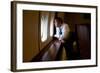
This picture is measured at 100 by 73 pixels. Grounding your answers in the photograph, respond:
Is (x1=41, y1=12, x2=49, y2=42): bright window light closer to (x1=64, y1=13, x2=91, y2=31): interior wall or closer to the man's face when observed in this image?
the man's face

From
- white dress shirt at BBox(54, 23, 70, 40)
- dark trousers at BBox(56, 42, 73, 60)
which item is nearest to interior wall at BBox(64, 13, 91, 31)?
white dress shirt at BBox(54, 23, 70, 40)

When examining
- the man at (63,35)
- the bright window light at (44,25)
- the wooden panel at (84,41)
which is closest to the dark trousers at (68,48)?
the man at (63,35)

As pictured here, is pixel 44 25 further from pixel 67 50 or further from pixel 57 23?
pixel 67 50

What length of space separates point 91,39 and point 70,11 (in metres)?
0.35

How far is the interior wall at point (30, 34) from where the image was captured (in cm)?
185

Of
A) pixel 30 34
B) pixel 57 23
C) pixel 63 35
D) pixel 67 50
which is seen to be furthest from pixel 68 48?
pixel 30 34

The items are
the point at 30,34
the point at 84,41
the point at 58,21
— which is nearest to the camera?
the point at 30,34

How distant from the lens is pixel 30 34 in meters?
1.88

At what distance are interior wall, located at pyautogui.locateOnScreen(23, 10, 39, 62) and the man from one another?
0.63 feet

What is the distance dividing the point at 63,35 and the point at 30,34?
32 cm

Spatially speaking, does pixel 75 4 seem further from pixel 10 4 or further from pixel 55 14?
pixel 10 4

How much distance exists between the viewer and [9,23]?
1.81 metres

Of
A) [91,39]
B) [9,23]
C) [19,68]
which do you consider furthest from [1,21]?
[91,39]

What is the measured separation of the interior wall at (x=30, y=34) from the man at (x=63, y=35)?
0.19 metres
